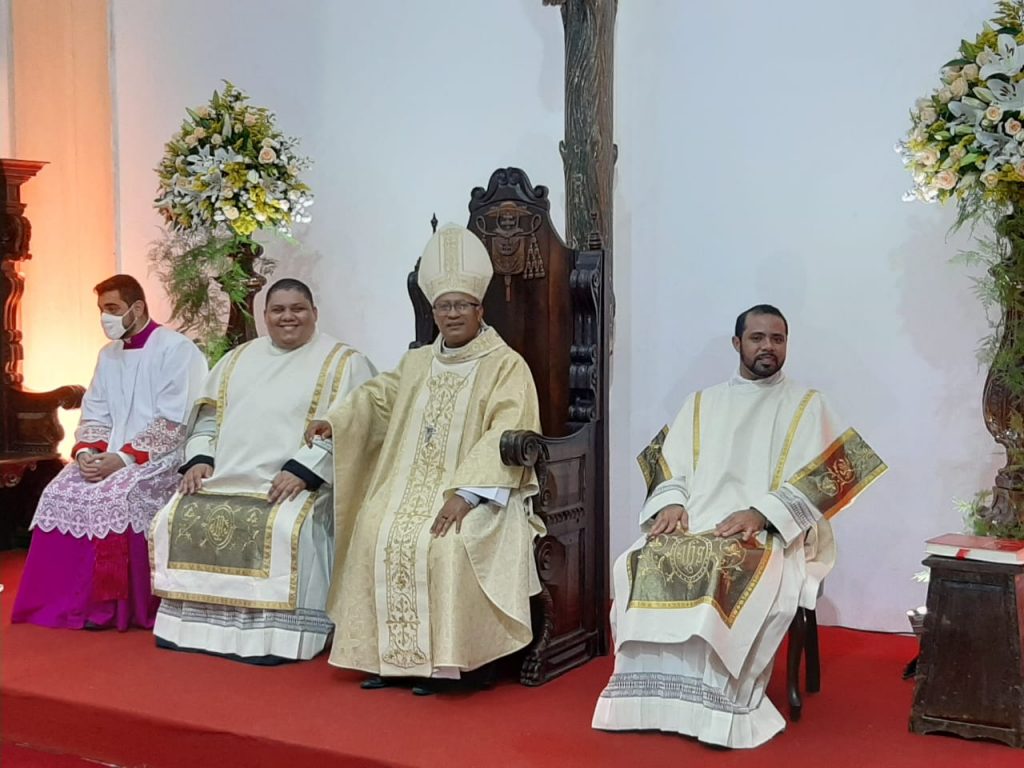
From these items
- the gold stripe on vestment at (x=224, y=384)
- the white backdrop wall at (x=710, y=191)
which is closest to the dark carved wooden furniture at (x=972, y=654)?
the white backdrop wall at (x=710, y=191)

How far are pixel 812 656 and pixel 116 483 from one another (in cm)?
346

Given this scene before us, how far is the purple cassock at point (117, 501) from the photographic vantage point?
5.91m

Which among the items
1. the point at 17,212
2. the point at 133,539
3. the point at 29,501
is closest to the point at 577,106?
the point at 133,539

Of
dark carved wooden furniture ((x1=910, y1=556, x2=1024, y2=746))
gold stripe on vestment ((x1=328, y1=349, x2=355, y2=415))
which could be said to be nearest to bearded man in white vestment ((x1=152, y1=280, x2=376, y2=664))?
gold stripe on vestment ((x1=328, y1=349, x2=355, y2=415))

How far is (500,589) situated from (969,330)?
8.22ft

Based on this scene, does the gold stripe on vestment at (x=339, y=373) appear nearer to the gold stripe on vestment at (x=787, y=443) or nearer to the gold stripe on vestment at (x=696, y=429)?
the gold stripe on vestment at (x=696, y=429)

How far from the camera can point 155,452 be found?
6273mm

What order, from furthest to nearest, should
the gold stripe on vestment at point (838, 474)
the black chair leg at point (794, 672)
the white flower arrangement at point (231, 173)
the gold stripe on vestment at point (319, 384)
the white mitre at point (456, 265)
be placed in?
the white flower arrangement at point (231, 173) < the gold stripe on vestment at point (319, 384) < the white mitre at point (456, 265) < the gold stripe on vestment at point (838, 474) < the black chair leg at point (794, 672)

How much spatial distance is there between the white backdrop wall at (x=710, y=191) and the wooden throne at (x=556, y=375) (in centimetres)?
89

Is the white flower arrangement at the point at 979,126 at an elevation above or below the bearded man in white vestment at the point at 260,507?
above

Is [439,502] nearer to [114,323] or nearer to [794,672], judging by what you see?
[794,672]

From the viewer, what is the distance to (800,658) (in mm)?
4438

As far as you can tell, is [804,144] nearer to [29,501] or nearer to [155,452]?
[155,452]

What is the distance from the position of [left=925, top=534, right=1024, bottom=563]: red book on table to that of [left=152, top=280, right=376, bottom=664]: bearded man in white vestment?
105 inches
